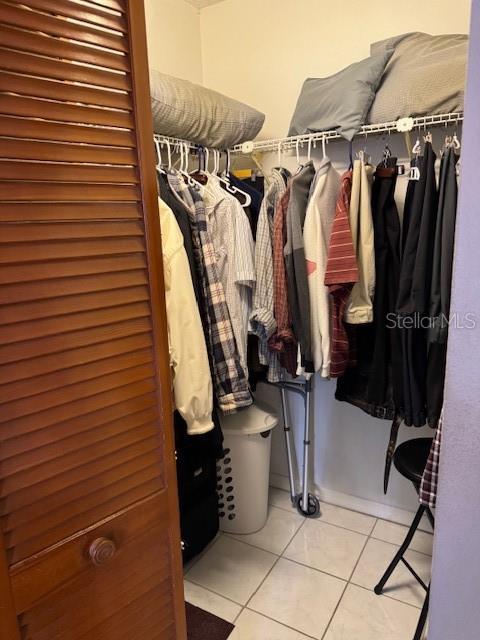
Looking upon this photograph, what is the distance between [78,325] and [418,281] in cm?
108

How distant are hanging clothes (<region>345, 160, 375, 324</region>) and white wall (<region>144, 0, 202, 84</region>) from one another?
1072 mm

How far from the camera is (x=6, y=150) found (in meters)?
0.71

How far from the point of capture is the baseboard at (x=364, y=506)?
2105 mm

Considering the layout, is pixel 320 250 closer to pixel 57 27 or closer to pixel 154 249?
pixel 154 249

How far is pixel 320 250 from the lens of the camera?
5.33 feet

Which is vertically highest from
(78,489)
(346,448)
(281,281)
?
(281,281)

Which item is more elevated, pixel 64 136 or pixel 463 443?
pixel 64 136

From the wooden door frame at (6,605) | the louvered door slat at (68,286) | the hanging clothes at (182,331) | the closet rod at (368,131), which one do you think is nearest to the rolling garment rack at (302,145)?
the closet rod at (368,131)

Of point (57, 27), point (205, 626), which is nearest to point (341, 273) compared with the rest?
point (57, 27)

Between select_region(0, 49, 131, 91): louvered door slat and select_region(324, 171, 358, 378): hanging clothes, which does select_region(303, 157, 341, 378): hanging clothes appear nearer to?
select_region(324, 171, 358, 378): hanging clothes

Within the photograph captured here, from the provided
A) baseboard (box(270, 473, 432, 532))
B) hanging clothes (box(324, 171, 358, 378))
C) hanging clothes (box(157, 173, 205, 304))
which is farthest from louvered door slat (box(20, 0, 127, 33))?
baseboard (box(270, 473, 432, 532))

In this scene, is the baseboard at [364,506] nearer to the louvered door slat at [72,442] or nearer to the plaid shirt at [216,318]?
the plaid shirt at [216,318]

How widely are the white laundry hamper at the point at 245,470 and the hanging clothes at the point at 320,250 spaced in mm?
460

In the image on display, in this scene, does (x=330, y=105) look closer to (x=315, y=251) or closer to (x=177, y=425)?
(x=315, y=251)
